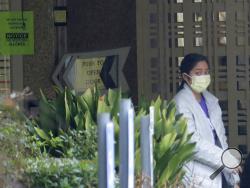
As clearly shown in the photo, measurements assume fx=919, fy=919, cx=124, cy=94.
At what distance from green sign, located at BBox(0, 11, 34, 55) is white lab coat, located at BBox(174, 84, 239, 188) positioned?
3024mm

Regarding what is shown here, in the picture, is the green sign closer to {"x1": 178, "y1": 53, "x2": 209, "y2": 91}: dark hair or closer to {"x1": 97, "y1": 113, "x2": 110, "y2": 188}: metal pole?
{"x1": 178, "y1": 53, "x2": 209, "y2": 91}: dark hair

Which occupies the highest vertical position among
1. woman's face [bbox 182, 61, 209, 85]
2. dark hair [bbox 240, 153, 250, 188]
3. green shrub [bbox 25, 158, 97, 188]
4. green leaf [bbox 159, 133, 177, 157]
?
woman's face [bbox 182, 61, 209, 85]

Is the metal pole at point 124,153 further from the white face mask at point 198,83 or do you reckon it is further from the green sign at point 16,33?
the green sign at point 16,33

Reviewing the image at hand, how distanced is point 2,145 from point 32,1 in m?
5.01

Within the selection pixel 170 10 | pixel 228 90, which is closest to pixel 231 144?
pixel 228 90

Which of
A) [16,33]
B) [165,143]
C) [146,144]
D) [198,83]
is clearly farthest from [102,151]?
[16,33]

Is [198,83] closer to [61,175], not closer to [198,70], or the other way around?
[198,70]

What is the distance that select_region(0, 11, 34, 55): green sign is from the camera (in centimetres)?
977

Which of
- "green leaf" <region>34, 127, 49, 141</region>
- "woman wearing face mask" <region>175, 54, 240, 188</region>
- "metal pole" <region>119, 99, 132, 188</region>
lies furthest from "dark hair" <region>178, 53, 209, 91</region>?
"metal pole" <region>119, 99, 132, 188</region>

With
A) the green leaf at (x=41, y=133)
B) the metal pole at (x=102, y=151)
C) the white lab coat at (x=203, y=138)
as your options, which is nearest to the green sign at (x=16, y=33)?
the white lab coat at (x=203, y=138)

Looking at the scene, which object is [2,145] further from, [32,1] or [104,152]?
[32,1]

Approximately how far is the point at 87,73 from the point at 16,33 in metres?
0.99

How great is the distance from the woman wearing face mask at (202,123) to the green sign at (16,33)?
114 inches

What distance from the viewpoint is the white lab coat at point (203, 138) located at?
6918mm
